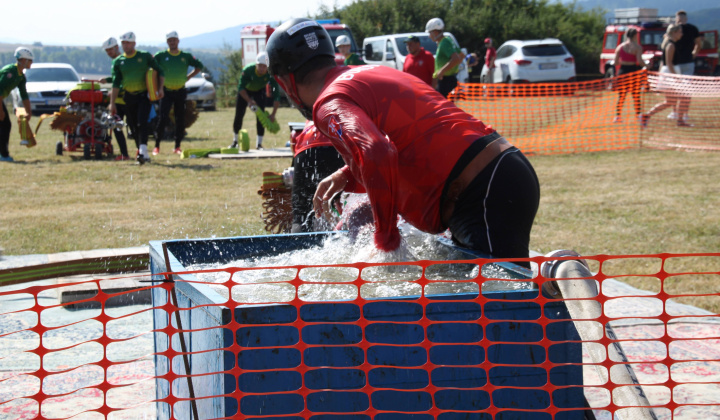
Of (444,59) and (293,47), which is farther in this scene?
(444,59)

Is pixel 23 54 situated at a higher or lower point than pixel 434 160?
higher

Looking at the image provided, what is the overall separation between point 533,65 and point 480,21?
12.4 m

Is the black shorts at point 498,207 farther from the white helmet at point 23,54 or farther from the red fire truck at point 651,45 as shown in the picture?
the red fire truck at point 651,45

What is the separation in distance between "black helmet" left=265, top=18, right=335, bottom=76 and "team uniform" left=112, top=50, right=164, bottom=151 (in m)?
10.1

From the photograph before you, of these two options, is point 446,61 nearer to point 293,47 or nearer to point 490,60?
point 293,47

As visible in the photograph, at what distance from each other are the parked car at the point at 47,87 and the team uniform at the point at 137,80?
1157 cm

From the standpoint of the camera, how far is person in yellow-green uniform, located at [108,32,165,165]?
1256 cm

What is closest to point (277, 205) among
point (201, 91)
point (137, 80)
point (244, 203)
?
point (244, 203)

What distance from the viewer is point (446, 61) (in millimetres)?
14078

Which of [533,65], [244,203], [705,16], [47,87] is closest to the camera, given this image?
[244,203]

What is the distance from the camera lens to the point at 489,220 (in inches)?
113

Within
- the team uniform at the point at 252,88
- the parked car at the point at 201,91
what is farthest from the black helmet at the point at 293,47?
the parked car at the point at 201,91

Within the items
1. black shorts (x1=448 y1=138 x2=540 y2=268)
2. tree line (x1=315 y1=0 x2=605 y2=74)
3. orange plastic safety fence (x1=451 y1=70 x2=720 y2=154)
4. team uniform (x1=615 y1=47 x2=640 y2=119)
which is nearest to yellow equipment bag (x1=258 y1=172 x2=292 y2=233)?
black shorts (x1=448 y1=138 x2=540 y2=268)

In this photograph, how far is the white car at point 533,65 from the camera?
28.1 m
